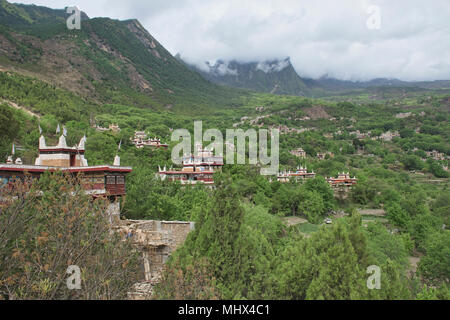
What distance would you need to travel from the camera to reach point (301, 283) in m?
9.33

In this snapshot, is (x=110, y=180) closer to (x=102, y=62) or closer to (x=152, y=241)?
(x=152, y=241)

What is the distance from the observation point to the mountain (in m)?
99.4

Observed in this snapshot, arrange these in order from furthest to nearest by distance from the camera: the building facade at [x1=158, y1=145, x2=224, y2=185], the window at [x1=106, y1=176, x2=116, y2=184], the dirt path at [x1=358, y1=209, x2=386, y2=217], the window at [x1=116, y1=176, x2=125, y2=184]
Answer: the dirt path at [x1=358, y1=209, x2=386, y2=217] → the building facade at [x1=158, y1=145, x2=224, y2=185] → the window at [x1=116, y1=176, x2=125, y2=184] → the window at [x1=106, y1=176, x2=116, y2=184]

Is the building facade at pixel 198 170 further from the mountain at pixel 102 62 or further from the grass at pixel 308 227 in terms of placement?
the mountain at pixel 102 62

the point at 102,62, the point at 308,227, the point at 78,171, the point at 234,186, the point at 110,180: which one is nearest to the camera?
the point at 234,186

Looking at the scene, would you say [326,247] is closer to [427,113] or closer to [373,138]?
[373,138]

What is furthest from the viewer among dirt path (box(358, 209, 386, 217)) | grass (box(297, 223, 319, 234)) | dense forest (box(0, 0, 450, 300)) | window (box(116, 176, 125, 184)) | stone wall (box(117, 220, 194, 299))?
dirt path (box(358, 209, 386, 217))

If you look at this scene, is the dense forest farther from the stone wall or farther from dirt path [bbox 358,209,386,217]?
the stone wall

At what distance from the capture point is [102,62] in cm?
13275

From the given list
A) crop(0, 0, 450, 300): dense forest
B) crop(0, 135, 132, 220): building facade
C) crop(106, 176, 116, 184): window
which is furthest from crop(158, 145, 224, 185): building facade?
crop(106, 176, 116, 184): window

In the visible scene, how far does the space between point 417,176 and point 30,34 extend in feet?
448

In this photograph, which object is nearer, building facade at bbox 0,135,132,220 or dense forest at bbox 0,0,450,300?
dense forest at bbox 0,0,450,300

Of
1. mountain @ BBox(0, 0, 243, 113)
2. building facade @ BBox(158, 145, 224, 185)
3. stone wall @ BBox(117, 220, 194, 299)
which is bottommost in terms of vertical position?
stone wall @ BBox(117, 220, 194, 299)

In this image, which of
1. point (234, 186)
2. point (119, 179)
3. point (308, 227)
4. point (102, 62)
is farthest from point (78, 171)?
point (102, 62)
